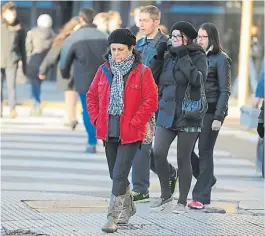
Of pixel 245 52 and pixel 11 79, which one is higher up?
pixel 245 52

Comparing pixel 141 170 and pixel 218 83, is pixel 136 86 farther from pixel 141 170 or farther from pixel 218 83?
pixel 141 170

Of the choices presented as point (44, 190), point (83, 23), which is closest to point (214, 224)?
point (44, 190)

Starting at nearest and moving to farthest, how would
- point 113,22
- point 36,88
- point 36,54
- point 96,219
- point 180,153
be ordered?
point 96,219, point 180,153, point 113,22, point 36,88, point 36,54

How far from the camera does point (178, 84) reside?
26.7 feet

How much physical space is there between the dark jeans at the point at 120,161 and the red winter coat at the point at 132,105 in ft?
0.29

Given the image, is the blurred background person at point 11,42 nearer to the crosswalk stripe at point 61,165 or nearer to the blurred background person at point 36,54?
the blurred background person at point 36,54

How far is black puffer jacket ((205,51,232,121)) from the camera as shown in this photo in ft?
27.9

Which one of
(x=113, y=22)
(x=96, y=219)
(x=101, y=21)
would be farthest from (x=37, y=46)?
(x=96, y=219)

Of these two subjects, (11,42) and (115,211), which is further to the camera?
(11,42)

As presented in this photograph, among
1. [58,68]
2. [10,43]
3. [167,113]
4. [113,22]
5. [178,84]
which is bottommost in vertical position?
[58,68]

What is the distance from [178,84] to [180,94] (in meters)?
0.09

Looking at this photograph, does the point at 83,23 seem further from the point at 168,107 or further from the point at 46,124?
the point at 168,107

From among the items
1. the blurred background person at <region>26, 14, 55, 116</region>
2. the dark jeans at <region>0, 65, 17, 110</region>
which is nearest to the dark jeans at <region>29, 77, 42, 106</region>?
the blurred background person at <region>26, 14, 55, 116</region>

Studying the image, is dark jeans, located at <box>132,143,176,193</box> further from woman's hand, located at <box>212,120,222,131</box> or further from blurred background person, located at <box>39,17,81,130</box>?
blurred background person, located at <box>39,17,81,130</box>
